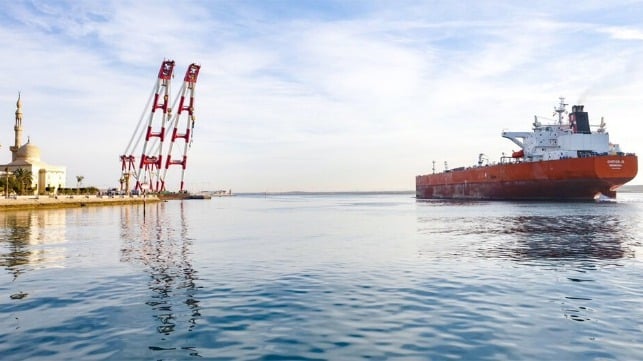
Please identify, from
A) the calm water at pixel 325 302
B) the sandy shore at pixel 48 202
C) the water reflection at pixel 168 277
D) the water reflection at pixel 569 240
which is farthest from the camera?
the sandy shore at pixel 48 202

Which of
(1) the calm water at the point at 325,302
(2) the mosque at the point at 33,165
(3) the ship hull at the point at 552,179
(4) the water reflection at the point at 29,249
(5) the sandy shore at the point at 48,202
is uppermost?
(2) the mosque at the point at 33,165

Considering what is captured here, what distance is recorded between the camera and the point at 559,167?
70062 millimetres

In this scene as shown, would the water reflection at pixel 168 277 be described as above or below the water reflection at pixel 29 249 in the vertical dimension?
below

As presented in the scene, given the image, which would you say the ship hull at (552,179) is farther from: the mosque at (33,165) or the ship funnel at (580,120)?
the mosque at (33,165)

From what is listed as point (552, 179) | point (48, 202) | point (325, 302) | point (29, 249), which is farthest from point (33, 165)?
point (325, 302)

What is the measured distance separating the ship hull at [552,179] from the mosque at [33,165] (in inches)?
3728

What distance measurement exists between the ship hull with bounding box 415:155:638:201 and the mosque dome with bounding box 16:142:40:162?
337ft

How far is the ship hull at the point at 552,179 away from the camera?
65500 mm

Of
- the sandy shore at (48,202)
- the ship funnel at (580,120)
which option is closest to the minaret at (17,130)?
the sandy shore at (48,202)

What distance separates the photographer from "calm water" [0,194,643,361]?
8.95m

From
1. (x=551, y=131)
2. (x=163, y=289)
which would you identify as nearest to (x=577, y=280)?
(x=163, y=289)

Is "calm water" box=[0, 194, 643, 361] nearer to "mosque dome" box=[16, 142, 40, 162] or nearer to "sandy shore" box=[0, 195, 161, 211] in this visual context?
"sandy shore" box=[0, 195, 161, 211]

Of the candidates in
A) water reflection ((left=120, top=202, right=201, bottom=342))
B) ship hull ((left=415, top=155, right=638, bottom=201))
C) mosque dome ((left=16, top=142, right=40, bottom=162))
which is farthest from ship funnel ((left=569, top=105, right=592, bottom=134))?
mosque dome ((left=16, top=142, right=40, bottom=162))

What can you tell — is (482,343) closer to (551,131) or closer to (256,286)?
(256,286)
